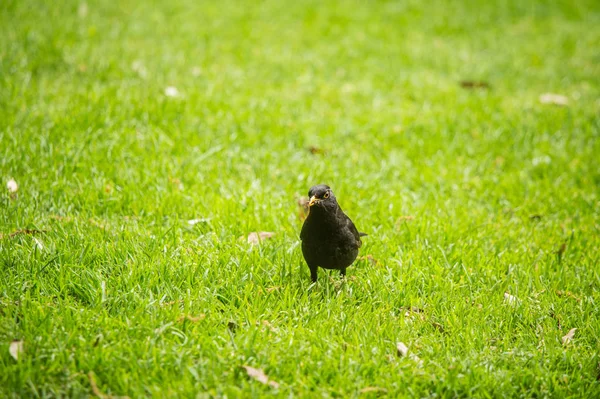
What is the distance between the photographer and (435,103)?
690 centimetres

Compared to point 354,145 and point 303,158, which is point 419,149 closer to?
Answer: point 354,145

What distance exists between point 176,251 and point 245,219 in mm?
702

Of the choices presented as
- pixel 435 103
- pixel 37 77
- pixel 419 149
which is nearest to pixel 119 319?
pixel 419 149

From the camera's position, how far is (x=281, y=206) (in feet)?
14.8

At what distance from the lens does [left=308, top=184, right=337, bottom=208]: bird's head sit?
10.8 feet

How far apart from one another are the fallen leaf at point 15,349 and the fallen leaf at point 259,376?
1.08m

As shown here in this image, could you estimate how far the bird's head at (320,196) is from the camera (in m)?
3.28

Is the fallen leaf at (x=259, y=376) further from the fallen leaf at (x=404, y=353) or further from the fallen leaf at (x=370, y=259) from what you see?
the fallen leaf at (x=370, y=259)

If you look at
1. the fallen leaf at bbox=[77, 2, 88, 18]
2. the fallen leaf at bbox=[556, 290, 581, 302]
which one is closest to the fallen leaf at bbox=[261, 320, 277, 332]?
the fallen leaf at bbox=[556, 290, 581, 302]

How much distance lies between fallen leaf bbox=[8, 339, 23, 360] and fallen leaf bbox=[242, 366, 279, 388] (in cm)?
108

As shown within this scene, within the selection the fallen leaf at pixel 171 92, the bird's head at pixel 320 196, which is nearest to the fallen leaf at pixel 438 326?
the bird's head at pixel 320 196

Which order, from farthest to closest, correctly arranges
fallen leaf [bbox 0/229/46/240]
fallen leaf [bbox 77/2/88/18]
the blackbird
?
fallen leaf [bbox 77/2/88/18] → fallen leaf [bbox 0/229/46/240] → the blackbird

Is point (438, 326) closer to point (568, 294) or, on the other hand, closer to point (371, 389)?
point (371, 389)

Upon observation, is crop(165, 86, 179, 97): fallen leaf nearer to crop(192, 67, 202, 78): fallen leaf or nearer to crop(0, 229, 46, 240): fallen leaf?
crop(192, 67, 202, 78): fallen leaf
